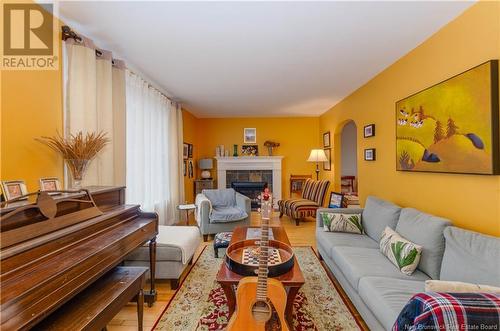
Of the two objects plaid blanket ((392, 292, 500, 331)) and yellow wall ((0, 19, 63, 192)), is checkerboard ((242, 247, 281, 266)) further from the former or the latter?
yellow wall ((0, 19, 63, 192))

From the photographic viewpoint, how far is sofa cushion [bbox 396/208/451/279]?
1.85m

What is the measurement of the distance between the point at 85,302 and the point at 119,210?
79 centimetres

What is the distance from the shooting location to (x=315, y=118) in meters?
6.72

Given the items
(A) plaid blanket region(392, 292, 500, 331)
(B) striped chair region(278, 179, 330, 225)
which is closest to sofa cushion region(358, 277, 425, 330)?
(A) plaid blanket region(392, 292, 500, 331)

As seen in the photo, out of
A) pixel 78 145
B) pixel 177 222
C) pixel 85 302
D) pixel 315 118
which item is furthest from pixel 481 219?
pixel 315 118

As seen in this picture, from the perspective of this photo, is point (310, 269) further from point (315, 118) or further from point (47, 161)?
point (315, 118)

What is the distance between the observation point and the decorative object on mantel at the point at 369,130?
3552 millimetres

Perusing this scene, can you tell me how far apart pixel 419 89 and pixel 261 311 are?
8.78ft

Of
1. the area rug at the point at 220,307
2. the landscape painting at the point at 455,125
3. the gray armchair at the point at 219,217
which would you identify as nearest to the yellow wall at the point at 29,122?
the area rug at the point at 220,307

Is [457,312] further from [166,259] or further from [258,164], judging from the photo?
[258,164]

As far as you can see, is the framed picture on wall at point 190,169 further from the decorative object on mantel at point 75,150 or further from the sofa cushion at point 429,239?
the sofa cushion at point 429,239

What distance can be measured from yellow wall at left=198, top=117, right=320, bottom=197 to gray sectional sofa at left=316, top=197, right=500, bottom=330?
408 centimetres

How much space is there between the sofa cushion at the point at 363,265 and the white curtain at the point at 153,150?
9.06ft

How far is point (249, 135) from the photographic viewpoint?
6789 millimetres
